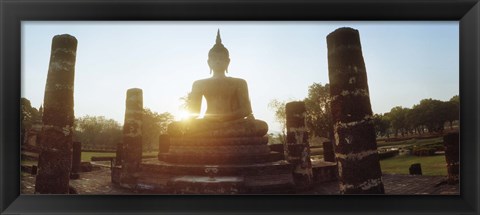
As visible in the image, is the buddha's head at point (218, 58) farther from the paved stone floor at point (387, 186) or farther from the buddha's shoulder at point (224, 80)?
the paved stone floor at point (387, 186)

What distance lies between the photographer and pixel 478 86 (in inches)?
135

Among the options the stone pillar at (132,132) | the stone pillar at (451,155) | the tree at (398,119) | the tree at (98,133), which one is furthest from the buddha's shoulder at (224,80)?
the tree at (98,133)

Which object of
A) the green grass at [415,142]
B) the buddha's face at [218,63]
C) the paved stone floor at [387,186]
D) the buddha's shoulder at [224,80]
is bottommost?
the paved stone floor at [387,186]

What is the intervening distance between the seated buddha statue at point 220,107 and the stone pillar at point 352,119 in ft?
12.5

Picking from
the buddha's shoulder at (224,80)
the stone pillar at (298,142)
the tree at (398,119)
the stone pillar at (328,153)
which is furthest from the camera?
the stone pillar at (328,153)

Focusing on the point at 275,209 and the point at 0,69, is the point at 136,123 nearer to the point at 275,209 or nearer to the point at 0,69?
the point at 0,69

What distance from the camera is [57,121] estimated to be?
514 cm

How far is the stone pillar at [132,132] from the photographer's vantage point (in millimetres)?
7785

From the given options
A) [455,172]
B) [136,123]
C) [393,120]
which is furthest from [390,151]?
[136,123]

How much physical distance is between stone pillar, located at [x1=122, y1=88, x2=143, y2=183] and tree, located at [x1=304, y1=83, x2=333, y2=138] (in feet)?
35.2

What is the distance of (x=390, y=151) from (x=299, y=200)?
8527 millimetres

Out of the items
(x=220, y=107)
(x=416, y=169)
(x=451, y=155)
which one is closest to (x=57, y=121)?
(x=220, y=107)

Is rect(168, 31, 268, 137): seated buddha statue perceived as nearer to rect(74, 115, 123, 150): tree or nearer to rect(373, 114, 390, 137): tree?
rect(373, 114, 390, 137): tree

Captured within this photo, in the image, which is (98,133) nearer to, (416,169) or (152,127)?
(152,127)
